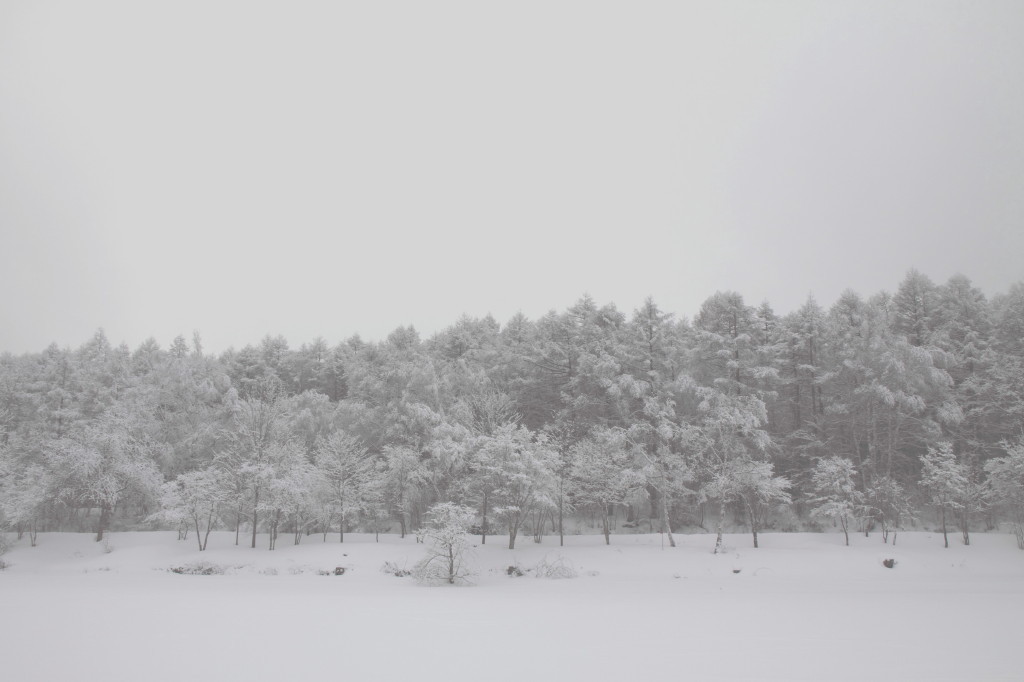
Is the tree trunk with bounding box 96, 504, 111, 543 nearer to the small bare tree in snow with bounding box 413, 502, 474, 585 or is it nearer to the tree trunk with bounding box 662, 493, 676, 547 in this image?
the small bare tree in snow with bounding box 413, 502, 474, 585

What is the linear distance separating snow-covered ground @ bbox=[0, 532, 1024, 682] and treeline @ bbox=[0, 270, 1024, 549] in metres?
4.67

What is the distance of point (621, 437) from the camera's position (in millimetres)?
32031

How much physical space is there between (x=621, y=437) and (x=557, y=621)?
19.7 metres

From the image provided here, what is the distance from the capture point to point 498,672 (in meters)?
8.88

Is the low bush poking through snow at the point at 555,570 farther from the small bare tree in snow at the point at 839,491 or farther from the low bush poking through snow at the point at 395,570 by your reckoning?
the small bare tree in snow at the point at 839,491

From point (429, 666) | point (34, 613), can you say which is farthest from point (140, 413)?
point (429, 666)

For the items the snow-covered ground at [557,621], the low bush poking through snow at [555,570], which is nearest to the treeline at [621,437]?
the low bush poking through snow at [555,570]

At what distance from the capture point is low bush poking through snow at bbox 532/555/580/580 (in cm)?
2486

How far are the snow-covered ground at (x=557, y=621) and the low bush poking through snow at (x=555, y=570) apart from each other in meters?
0.68

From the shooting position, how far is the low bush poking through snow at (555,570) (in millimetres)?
24859

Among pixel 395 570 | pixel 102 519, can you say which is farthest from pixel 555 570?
pixel 102 519

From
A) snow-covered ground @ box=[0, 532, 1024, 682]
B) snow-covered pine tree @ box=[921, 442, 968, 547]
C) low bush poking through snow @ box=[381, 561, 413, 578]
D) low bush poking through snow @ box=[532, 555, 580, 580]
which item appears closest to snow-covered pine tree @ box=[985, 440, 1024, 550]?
snow-covered pine tree @ box=[921, 442, 968, 547]

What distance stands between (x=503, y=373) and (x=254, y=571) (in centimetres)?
2262

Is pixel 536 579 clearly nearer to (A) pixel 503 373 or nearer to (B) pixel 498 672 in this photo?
(B) pixel 498 672
